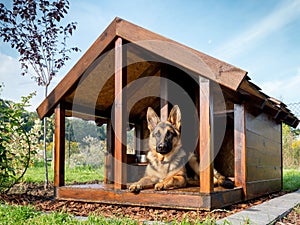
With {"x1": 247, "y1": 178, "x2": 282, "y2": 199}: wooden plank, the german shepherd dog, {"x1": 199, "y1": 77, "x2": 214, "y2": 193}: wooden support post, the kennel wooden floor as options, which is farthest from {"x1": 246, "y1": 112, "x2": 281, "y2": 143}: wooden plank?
{"x1": 199, "y1": 77, "x2": 214, "y2": 193}: wooden support post

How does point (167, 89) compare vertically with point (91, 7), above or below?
below

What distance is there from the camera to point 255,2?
27.8ft

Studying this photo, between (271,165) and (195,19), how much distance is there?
144 inches

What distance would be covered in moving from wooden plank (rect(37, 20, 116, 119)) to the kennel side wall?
263 centimetres

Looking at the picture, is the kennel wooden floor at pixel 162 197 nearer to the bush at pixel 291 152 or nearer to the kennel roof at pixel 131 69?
the kennel roof at pixel 131 69

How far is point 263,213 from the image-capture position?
412 centimetres

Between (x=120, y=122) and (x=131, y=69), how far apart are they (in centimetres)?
140

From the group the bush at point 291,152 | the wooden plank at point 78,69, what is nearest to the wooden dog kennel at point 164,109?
the wooden plank at point 78,69

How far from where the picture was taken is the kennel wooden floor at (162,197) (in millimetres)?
4316

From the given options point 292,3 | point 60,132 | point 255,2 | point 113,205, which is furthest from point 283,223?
point 292,3

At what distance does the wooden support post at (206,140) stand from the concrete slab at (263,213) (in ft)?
1.77

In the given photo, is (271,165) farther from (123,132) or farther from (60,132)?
(60,132)

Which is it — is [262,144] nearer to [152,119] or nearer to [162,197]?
[152,119]

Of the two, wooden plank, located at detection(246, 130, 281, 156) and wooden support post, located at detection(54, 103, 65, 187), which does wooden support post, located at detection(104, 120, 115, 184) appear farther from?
wooden plank, located at detection(246, 130, 281, 156)
